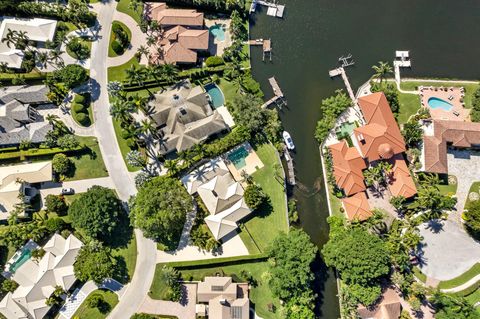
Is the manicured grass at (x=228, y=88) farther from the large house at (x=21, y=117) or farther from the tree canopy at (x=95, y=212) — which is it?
the large house at (x=21, y=117)

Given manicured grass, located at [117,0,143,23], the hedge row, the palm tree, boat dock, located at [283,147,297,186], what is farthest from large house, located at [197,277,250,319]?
manicured grass, located at [117,0,143,23]

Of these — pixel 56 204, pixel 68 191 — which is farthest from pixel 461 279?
pixel 56 204

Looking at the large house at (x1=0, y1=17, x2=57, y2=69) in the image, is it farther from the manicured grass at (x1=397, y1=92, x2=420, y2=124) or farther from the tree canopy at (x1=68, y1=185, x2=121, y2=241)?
the manicured grass at (x1=397, y1=92, x2=420, y2=124)

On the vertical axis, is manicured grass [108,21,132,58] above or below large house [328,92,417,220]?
above

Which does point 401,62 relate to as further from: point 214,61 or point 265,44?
point 214,61

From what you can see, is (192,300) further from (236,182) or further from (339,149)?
(339,149)

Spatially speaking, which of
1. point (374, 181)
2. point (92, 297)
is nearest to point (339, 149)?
point (374, 181)

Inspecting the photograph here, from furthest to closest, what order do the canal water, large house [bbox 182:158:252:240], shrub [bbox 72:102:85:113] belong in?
the canal water → shrub [bbox 72:102:85:113] → large house [bbox 182:158:252:240]
